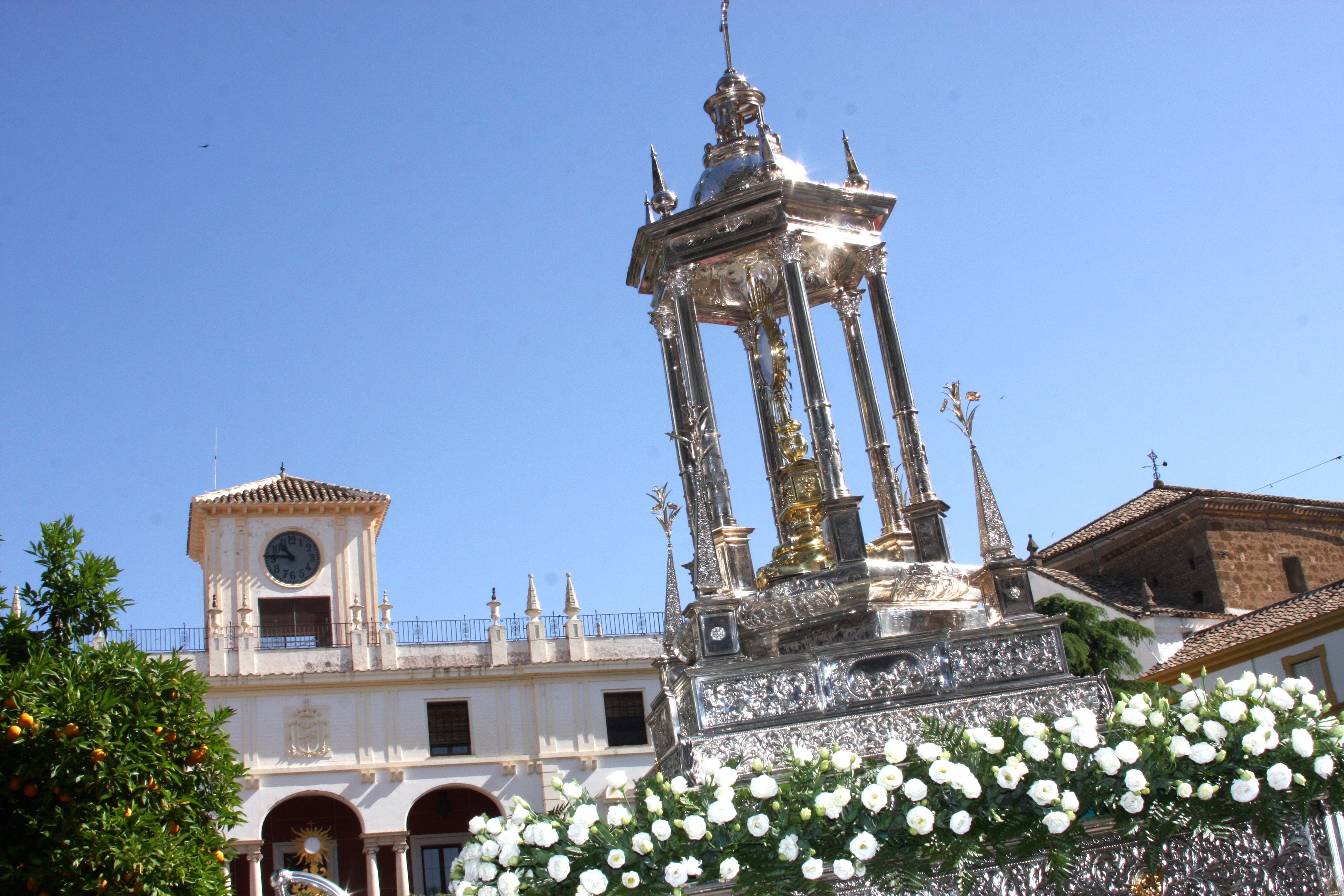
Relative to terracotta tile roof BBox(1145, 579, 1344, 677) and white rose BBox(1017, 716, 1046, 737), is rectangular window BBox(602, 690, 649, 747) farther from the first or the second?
white rose BBox(1017, 716, 1046, 737)

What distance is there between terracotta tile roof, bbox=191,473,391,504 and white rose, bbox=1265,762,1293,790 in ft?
116

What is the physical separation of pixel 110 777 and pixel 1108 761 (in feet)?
22.9

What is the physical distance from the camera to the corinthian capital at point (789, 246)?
12.9 metres

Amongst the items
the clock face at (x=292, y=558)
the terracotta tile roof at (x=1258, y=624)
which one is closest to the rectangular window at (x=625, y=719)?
the clock face at (x=292, y=558)

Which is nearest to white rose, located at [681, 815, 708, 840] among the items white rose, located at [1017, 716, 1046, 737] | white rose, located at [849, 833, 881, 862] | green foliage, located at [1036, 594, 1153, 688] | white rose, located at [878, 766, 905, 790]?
white rose, located at [849, 833, 881, 862]

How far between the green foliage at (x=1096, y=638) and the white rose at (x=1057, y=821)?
14813mm

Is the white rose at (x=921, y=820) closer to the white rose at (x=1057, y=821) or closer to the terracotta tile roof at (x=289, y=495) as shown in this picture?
the white rose at (x=1057, y=821)

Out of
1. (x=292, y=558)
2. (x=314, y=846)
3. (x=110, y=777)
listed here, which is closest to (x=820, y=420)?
(x=110, y=777)

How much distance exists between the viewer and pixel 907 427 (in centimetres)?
1272

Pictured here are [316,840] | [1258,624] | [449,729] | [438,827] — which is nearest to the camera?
[1258,624]

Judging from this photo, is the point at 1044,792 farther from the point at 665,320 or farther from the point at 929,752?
the point at 665,320

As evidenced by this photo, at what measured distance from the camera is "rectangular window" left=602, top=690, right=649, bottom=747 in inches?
1401

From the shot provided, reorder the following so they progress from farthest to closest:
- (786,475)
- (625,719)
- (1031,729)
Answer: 1. (625,719)
2. (786,475)
3. (1031,729)

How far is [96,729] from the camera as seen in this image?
9.73 m
